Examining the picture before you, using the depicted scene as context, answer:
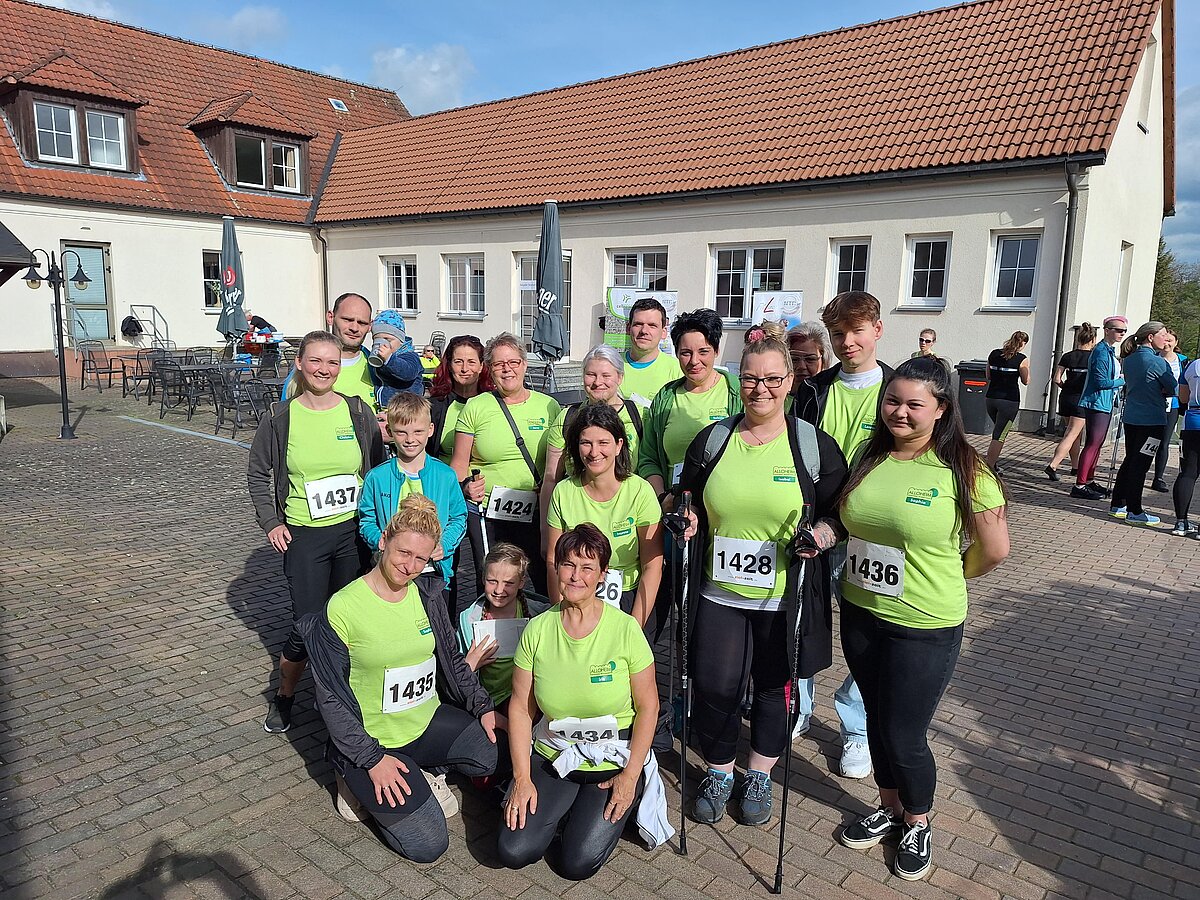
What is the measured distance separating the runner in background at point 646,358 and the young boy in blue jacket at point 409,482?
46.5 inches

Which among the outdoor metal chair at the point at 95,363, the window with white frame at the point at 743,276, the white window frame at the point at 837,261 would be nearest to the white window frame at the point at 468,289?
the window with white frame at the point at 743,276

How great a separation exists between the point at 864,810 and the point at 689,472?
173cm

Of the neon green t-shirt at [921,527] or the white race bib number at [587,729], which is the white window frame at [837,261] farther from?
the white race bib number at [587,729]

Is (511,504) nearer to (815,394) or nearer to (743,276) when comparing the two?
(815,394)

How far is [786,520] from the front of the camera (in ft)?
10.8

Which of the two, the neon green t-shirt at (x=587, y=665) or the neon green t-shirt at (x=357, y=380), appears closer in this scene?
the neon green t-shirt at (x=587, y=665)

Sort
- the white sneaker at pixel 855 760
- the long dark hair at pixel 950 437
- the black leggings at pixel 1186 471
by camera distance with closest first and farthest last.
A: the long dark hair at pixel 950 437
the white sneaker at pixel 855 760
the black leggings at pixel 1186 471

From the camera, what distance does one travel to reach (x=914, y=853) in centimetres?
322

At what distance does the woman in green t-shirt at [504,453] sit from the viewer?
437 cm

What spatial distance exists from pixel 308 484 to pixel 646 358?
1969 millimetres

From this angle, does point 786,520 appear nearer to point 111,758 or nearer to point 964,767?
point 964,767

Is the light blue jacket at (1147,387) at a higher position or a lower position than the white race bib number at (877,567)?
higher

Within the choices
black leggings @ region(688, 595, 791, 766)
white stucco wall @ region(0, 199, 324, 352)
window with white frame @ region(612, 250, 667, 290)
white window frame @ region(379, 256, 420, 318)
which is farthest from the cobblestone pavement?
white window frame @ region(379, 256, 420, 318)

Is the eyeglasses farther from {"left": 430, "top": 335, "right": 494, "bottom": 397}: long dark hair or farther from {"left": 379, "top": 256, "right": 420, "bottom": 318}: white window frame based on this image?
{"left": 379, "top": 256, "right": 420, "bottom": 318}: white window frame
